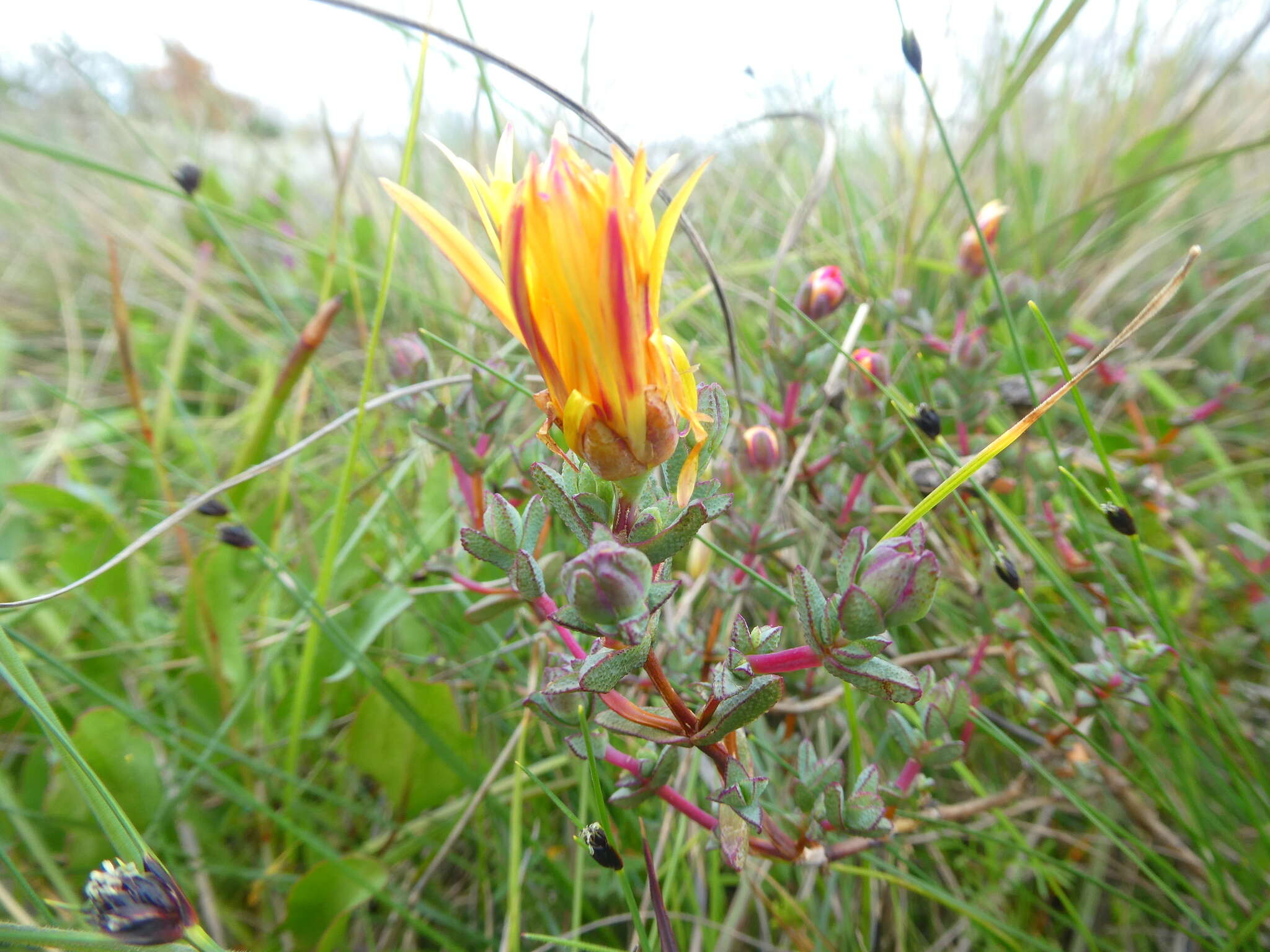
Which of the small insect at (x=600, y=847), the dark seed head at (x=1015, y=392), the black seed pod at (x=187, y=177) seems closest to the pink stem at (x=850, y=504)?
the dark seed head at (x=1015, y=392)

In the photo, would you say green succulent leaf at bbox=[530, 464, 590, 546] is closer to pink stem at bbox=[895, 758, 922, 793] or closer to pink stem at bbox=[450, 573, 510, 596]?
pink stem at bbox=[450, 573, 510, 596]

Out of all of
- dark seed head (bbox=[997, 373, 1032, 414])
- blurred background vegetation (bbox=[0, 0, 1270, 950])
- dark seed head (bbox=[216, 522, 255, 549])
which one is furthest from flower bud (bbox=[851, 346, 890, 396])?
dark seed head (bbox=[216, 522, 255, 549])

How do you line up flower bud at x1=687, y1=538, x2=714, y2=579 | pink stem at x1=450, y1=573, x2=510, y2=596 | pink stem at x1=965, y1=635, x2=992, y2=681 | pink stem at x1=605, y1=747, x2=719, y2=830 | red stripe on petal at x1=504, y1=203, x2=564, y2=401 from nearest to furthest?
red stripe on petal at x1=504, y1=203, x2=564, y2=401
pink stem at x1=605, y1=747, x2=719, y2=830
pink stem at x1=450, y1=573, x2=510, y2=596
pink stem at x1=965, y1=635, x2=992, y2=681
flower bud at x1=687, y1=538, x2=714, y2=579

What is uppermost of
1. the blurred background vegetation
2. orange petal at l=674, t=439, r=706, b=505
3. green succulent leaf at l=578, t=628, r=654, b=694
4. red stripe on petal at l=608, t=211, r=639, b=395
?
red stripe on petal at l=608, t=211, r=639, b=395

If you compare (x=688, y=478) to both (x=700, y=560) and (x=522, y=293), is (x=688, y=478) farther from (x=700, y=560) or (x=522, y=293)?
(x=700, y=560)

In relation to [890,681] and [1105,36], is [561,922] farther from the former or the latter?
[1105,36]

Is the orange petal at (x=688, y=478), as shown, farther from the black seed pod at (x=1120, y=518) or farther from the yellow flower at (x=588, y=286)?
the black seed pod at (x=1120, y=518)
